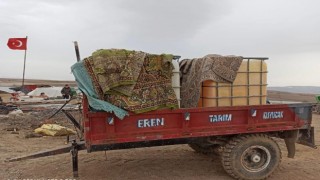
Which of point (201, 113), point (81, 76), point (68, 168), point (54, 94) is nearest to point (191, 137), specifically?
point (201, 113)

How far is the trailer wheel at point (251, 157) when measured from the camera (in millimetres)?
6082

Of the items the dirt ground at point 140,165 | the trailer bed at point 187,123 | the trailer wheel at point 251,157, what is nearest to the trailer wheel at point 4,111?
the dirt ground at point 140,165

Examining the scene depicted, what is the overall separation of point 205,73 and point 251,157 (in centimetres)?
167

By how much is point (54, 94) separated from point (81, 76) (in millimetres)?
21748

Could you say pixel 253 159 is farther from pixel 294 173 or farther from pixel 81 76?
pixel 81 76

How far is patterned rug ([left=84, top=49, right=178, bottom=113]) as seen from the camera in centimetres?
544

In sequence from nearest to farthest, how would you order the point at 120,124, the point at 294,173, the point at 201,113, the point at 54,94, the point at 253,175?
1. the point at 120,124
2. the point at 201,113
3. the point at 253,175
4. the point at 294,173
5. the point at 54,94

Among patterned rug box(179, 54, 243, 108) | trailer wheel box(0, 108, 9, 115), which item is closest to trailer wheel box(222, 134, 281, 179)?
patterned rug box(179, 54, 243, 108)

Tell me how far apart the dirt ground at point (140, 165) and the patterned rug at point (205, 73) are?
1351mm

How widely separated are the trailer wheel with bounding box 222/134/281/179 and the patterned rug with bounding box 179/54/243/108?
3.30 ft

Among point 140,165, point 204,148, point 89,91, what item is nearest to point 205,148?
point 204,148

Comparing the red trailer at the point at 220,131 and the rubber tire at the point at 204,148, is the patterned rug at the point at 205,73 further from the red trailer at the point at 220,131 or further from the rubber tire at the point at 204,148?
the rubber tire at the point at 204,148

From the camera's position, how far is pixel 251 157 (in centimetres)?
626

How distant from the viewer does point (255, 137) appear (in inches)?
246
